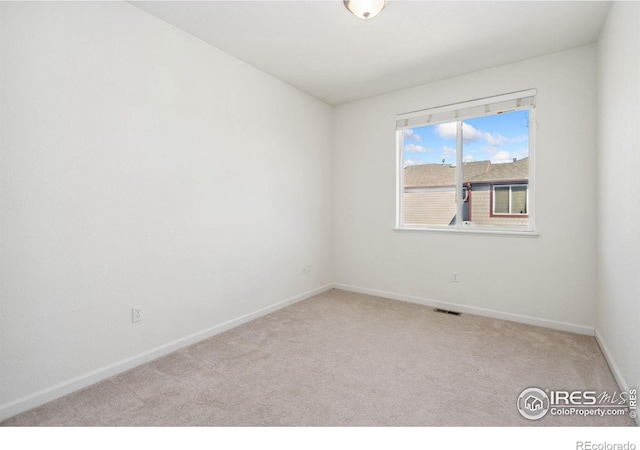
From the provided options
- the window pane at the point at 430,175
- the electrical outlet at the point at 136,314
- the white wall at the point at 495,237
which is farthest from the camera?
the window pane at the point at 430,175

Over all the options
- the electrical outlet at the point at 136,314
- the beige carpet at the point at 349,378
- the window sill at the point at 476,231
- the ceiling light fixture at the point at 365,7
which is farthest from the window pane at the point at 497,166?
the electrical outlet at the point at 136,314

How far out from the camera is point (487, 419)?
1.67 m

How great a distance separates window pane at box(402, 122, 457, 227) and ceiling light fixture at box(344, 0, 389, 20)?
1.90 metres

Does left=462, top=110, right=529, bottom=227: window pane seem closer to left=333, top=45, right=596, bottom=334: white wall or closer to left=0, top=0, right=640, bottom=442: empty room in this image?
left=0, top=0, right=640, bottom=442: empty room

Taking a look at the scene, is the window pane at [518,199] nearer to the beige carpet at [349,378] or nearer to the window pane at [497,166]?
the window pane at [497,166]

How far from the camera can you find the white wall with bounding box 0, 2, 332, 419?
1.76 m

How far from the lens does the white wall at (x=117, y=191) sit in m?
1.76

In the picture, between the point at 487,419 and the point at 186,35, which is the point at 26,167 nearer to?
the point at 186,35

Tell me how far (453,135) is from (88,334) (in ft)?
12.9
